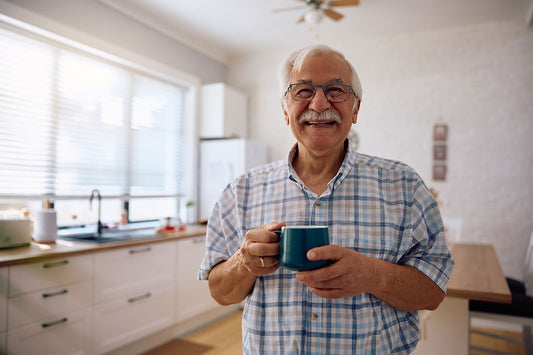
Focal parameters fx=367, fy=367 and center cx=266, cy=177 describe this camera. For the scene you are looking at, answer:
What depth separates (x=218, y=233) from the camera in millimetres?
1011

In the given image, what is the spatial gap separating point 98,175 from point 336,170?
284 centimetres

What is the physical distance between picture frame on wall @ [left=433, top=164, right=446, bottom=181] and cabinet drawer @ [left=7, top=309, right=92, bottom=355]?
3.37m

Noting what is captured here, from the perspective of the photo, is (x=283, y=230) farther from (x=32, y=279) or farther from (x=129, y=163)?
(x=129, y=163)

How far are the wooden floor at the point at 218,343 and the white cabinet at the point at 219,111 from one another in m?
2.13

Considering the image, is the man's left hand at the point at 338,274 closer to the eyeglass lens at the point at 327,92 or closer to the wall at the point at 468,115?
the eyeglass lens at the point at 327,92

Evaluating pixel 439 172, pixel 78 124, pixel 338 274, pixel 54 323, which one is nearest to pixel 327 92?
pixel 338 274

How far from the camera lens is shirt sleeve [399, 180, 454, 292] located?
86 centimetres

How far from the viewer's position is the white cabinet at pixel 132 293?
2.42 m

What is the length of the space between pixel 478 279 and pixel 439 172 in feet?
7.36

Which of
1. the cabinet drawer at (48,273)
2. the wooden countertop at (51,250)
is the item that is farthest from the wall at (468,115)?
the cabinet drawer at (48,273)

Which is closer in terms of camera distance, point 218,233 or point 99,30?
point 218,233

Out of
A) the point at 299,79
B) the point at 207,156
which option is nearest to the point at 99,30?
the point at 207,156

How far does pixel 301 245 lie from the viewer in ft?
2.27

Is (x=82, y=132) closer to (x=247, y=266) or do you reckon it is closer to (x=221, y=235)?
(x=221, y=235)
